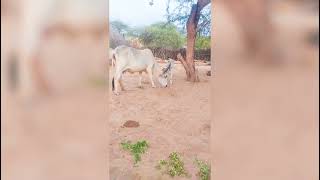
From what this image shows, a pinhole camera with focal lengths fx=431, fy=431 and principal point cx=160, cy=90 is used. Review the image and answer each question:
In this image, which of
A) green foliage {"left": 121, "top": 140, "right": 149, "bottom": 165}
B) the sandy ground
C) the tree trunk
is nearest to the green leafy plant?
the sandy ground

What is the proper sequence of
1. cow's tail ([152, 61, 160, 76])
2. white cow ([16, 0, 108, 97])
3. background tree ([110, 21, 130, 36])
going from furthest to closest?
cow's tail ([152, 61, 160, 76]), background tree ([110, 21, 130, 36]), white cow ([16, 0, 108, 97])

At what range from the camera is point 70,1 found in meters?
1.27

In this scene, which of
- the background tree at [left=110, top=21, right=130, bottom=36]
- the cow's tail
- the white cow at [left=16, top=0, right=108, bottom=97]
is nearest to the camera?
the white cow at [left=16, top=0, right=108, bottom=97]

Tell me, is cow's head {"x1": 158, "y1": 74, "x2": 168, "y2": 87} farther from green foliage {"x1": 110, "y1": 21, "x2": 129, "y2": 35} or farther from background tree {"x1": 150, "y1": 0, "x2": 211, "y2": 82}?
green foliage {"x1": 110, "y1": 21, "x2": 129, "y2": 35}

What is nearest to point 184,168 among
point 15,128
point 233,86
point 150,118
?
point 150,118

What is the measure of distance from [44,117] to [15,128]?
88mm

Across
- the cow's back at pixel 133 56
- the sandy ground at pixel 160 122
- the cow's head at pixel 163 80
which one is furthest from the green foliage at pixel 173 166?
the cow's back at pixel 133 56

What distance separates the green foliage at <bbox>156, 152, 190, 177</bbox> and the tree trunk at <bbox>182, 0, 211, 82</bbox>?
0.33 m

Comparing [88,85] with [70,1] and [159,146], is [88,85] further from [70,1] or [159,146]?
[159,146]

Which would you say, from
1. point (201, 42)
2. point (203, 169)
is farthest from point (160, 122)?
point (201, 42)

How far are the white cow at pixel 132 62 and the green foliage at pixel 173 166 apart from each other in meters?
0.30

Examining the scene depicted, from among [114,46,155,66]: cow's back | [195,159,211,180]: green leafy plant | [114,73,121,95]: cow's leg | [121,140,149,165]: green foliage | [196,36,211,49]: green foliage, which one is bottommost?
[195,159,211,180]: green leafy plant

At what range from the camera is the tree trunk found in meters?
1.74

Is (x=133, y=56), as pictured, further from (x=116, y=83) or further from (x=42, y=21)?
(x=42, y=21)
